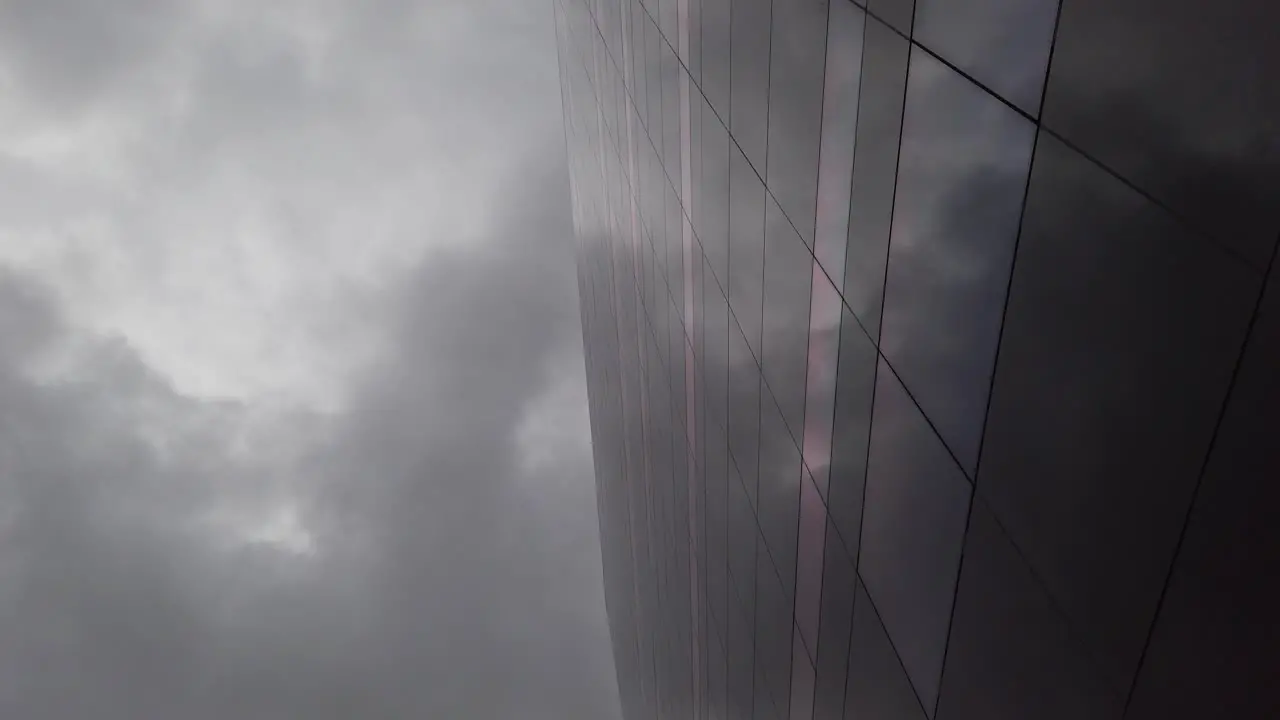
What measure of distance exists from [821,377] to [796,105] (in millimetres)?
4191

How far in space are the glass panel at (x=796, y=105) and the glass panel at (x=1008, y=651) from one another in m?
6.50

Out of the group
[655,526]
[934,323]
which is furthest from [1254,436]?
[655,526]

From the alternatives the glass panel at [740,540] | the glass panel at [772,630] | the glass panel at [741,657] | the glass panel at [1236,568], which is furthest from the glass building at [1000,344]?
the glass panel at [741,657]

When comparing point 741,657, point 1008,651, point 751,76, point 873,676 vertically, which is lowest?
point 1008,651

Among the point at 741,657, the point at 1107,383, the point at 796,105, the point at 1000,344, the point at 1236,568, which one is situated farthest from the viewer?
the point at 741,657

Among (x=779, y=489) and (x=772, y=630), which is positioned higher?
(x=779, y=489)

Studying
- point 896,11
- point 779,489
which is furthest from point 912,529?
point 779,489

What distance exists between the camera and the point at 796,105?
15.3 metres

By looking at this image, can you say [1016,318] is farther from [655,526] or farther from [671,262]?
[655,526]

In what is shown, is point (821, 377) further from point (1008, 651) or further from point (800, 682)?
point (800, 682)

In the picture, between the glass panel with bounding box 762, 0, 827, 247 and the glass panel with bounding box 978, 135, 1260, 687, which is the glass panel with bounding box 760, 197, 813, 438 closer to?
the glass panel with bounding box 762, 0, 827, 247

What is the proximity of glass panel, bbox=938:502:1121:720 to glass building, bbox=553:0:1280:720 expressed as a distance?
0.04 meters

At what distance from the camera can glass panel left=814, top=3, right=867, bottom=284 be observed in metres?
12.7

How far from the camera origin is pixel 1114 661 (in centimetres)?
775
